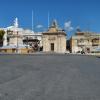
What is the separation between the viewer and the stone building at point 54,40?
12081 cm

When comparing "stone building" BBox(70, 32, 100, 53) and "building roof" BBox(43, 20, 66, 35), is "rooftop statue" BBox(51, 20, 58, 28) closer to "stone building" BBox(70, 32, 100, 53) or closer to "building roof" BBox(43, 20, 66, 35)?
"building roof" BBox(43, 20, 66, 35)

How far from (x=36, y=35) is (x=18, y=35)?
28.9 feet

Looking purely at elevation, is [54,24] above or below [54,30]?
above

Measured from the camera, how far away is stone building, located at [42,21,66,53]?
120812 millimetres

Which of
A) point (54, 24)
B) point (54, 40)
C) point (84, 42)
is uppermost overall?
point (54, 24)

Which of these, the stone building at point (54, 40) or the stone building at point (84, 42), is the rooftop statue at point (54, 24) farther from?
the stone building at point (84, 42)

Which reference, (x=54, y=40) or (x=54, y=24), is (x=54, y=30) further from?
(x=54, y=40)

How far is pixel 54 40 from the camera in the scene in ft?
397

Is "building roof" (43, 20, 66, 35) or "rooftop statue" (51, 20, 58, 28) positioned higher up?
"rooftop statue" (51, 20, 58, 28)

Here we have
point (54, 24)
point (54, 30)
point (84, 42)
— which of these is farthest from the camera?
point (84, 42)

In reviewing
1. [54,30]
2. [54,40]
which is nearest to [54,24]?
[54,30]

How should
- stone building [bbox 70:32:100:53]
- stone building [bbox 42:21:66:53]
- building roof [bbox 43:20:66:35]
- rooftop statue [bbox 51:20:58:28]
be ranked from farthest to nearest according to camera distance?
1. stone building [bbox 70:32:100:53]
2. rooftop statue [bbox 51:20:58:28]
3. building roof [bbox 43:20:66:35]
4. stone building [bbox 42:21:66:53]

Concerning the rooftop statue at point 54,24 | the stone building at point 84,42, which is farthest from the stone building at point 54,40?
the stone building at point 84,42

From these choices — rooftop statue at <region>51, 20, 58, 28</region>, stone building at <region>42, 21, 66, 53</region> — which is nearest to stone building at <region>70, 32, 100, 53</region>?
stone building at <region>42, 21, 66, 53</region>
